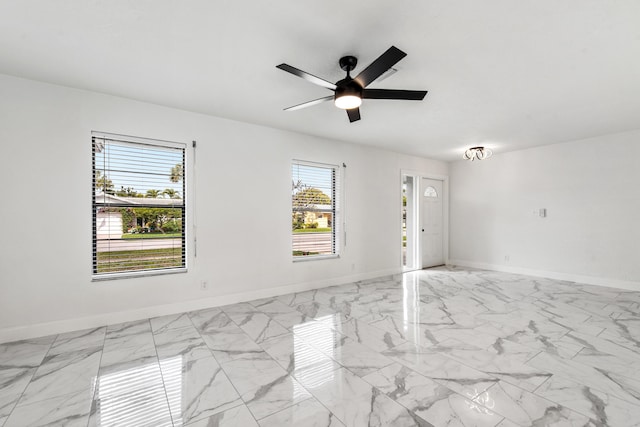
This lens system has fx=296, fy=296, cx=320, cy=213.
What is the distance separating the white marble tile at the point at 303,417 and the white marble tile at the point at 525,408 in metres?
1.01

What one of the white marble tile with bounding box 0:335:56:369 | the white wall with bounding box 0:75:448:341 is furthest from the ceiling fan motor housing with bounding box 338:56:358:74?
the white marble tile with bounding box 0:335:56:369

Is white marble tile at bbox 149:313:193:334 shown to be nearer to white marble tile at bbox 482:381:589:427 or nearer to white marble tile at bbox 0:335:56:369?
white marble tile at bbox 0:335:56:369

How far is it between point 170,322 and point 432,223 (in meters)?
5.87

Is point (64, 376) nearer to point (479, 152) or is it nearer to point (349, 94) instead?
point (349, 94)

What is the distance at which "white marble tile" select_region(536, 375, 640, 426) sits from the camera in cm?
180

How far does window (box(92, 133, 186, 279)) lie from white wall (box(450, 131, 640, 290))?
6.16 m

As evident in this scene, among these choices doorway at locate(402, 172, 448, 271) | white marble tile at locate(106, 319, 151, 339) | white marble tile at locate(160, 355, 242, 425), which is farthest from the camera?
doorway at locate(402, 172, 448, 271)

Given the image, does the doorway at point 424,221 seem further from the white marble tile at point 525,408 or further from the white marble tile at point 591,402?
the white marble tile at point 525,408

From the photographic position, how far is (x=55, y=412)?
6.18ft

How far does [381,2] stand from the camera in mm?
1913

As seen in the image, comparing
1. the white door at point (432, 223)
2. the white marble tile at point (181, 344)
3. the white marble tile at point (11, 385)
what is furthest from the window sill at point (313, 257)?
the white marble tile at point (11, 385)

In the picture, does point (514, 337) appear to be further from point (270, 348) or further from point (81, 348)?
point (81, 348)

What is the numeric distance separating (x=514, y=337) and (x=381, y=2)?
10.6 feet

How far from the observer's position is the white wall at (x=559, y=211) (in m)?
4.88
